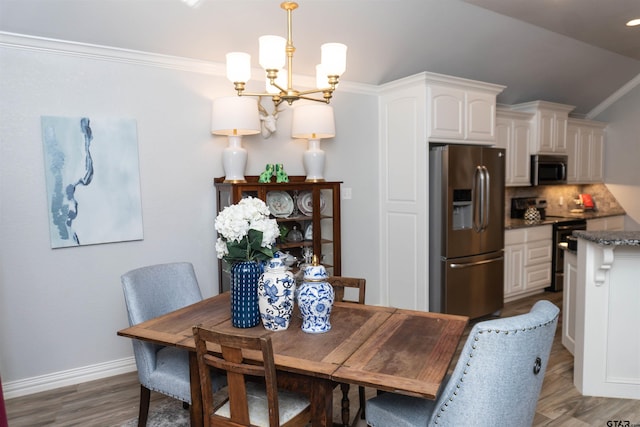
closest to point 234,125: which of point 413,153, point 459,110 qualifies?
point 413,153

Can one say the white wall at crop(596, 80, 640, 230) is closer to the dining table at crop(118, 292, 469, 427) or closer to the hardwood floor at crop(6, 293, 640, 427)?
the hardwood floor at crop(6, 293, 640, 427)

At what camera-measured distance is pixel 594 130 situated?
6.08m

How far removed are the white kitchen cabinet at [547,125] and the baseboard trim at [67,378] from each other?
4.91 meters

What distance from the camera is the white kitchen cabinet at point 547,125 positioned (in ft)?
17.0

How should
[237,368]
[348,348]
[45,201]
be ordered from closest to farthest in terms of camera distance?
[237,368], [348,348], [45,201]

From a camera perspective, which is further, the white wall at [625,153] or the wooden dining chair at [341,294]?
the white wall at [625,153]

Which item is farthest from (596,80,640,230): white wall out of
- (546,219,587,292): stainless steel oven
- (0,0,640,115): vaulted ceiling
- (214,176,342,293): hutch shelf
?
(214,176,342,293): hutch shelf

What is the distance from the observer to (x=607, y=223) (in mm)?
5906

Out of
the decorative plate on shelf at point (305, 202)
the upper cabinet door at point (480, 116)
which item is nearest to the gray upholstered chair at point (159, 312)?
the decorative plate on shelf at point (305, 202)

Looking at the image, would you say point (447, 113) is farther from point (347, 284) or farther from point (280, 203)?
point (347, 284)

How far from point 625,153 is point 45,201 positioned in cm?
701

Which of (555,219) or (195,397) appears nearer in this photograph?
(195,397)

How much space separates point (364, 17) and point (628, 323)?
2.77 m

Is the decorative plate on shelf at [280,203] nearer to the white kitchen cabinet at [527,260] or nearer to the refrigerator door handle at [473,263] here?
the refrigerator door handle at [473,263]
